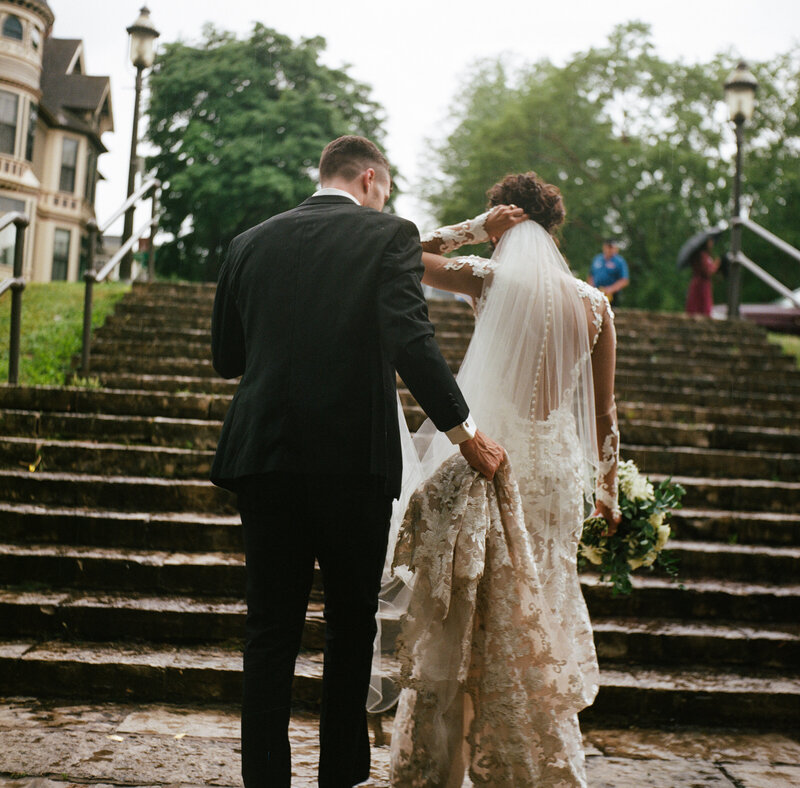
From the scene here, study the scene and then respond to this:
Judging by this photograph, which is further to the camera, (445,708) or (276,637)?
(445,708)

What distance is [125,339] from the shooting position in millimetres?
7047

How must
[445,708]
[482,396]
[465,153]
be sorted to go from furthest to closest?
1. [465,153]
2. [482,396]
3. [445,708]

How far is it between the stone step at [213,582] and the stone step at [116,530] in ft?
0.15

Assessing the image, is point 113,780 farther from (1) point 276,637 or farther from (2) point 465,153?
(2) point 465,153

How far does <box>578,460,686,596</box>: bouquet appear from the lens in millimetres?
3002

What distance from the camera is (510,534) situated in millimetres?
2455

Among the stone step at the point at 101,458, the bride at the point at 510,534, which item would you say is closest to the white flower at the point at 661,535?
the bride at the point at 510,534

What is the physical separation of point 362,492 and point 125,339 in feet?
17.9

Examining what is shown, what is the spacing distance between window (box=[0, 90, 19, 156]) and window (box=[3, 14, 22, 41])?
80.9 inches

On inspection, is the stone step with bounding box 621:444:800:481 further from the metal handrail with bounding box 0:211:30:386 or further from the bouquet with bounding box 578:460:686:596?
the metal handrail with bounding box 0:211:30:386

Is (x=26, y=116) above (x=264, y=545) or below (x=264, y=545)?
above

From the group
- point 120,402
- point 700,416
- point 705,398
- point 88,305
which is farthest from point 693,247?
point 120,402

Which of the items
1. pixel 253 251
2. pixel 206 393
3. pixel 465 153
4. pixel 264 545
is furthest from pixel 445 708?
pixel 465 153

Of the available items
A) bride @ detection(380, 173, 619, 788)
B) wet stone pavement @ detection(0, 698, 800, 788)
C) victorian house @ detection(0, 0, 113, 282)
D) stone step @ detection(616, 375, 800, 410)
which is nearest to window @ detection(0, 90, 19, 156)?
victorian house @ detection(0, 0, 113, 282)
